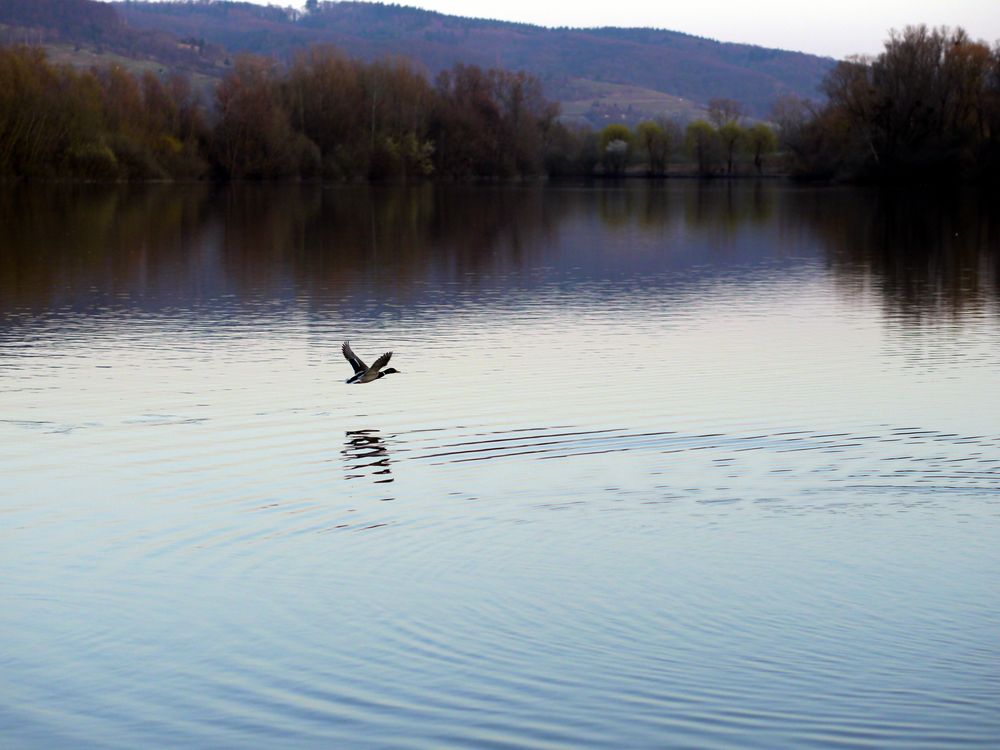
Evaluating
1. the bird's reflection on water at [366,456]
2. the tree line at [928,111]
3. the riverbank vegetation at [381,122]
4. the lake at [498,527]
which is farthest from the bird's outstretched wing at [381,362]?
the tree line at [928,111]

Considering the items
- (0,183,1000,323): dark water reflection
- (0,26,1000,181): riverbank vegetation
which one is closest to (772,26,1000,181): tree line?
(0,26,1000,181): riverbank vegetation

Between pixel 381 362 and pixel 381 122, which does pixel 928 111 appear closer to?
pixel 381 122

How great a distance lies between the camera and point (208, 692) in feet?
21.4

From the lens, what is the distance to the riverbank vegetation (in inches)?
3241

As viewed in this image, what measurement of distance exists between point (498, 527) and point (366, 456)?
87.7 inches

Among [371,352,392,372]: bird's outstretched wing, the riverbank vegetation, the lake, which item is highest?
the riverbank vegetation

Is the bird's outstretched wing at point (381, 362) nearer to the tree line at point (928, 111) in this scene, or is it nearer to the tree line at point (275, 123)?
the tree line at point (275, 123)

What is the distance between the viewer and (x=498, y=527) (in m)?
9.08

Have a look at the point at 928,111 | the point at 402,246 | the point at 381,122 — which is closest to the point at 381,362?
the point at 402,246

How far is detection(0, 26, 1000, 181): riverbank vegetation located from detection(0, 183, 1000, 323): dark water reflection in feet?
64.7

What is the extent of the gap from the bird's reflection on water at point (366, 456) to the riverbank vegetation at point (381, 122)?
71971mm

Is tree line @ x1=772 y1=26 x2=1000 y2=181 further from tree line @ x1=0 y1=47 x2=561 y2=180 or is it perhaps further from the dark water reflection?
tree line @ x1=0 y1=47 x2=561 y2=180

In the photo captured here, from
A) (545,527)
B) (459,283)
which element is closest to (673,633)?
(545,527)

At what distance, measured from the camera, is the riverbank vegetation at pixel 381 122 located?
8231cm
